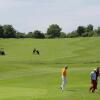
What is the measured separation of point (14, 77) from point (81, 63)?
91.6 ft

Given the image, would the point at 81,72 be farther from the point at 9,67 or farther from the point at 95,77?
the point at 95,77

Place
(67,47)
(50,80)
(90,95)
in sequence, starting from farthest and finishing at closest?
(67,47) → (50,80) → (90,95)

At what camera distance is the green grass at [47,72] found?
130ft

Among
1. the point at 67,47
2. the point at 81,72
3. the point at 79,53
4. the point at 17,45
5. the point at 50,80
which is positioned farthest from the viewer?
the point at 17,45

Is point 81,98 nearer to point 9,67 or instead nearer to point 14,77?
point 14,77

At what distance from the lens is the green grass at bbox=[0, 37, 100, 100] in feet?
130

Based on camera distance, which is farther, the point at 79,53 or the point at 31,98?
the point at 79,53

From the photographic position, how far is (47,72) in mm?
66562

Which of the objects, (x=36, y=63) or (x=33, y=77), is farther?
(x=36, y=63)

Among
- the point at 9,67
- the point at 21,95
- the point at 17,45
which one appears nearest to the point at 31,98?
the point at 21,95

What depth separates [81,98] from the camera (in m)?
37.0

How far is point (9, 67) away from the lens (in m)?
74.7

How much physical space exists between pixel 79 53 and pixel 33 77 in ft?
168

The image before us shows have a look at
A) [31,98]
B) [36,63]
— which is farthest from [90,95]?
[36,63]
